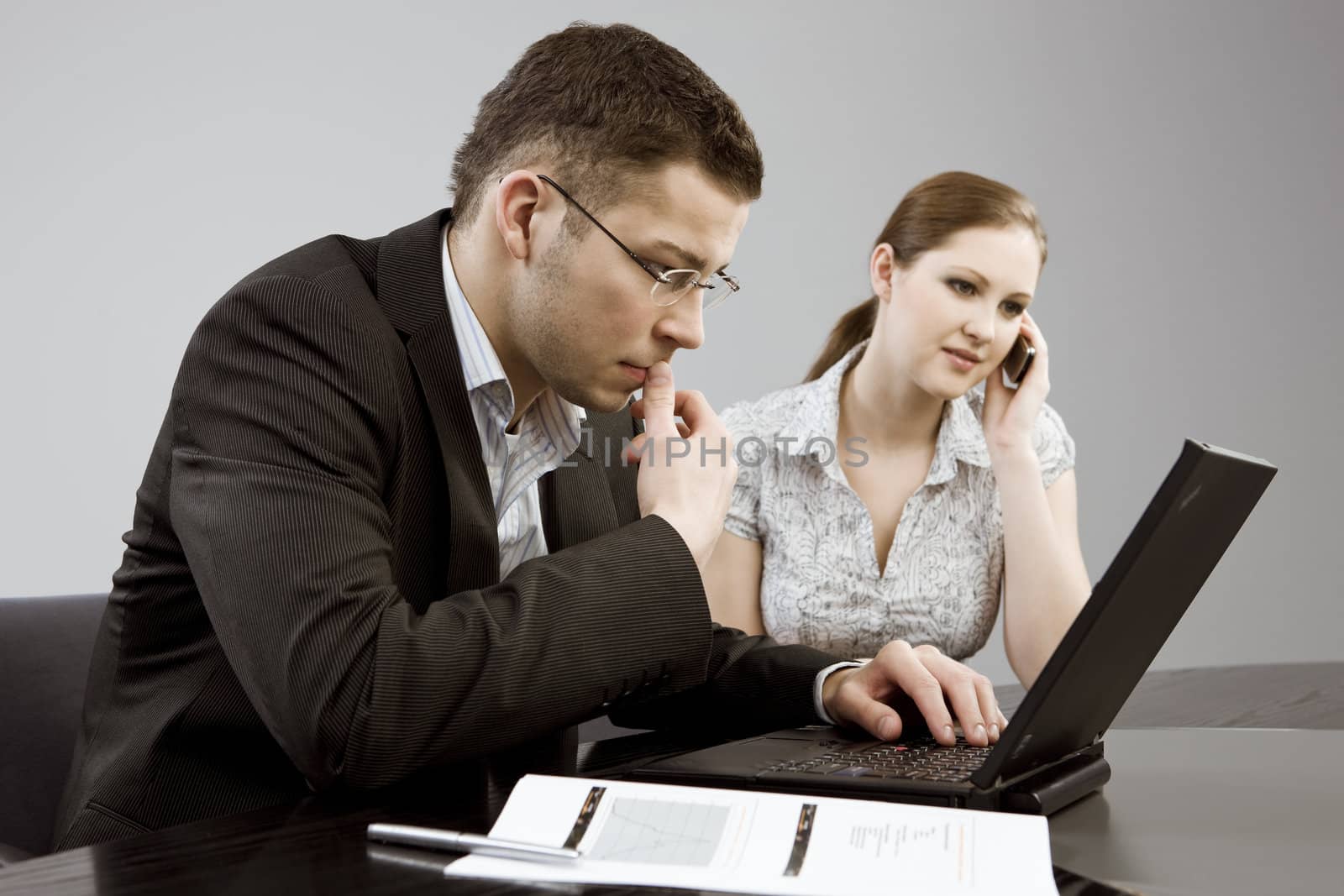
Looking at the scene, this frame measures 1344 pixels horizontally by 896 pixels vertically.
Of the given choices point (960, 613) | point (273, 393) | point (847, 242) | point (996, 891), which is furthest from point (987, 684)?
point (847, 242)

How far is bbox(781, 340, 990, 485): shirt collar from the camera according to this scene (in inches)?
90.9

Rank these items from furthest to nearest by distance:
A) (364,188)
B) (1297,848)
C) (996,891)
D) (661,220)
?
(364,188) → (661,220) → (1297,848) → (996,891)

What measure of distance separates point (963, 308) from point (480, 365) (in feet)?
4.17

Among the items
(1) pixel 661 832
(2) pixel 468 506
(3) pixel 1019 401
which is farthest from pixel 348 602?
(3) pixel 1019 401

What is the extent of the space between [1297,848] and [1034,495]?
1472 millimetres

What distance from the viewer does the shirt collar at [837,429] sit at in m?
2.31

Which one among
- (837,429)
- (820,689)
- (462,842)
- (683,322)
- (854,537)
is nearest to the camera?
(462,842)

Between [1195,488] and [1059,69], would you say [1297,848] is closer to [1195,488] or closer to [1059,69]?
[1195,488]

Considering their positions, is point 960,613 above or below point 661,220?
below

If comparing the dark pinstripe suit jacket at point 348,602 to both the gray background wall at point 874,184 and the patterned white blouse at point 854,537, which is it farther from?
the gray background wall at point 874,184

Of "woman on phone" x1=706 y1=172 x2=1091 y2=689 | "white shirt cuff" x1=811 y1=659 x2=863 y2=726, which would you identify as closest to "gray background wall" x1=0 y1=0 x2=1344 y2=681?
"woman on phone" x1=706 y1=172 x2=1091 y2=689

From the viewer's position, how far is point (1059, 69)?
3812 millimetres

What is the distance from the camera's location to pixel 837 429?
236 centimetres

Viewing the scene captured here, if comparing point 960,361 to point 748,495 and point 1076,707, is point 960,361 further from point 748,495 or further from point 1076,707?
point 1076,707
